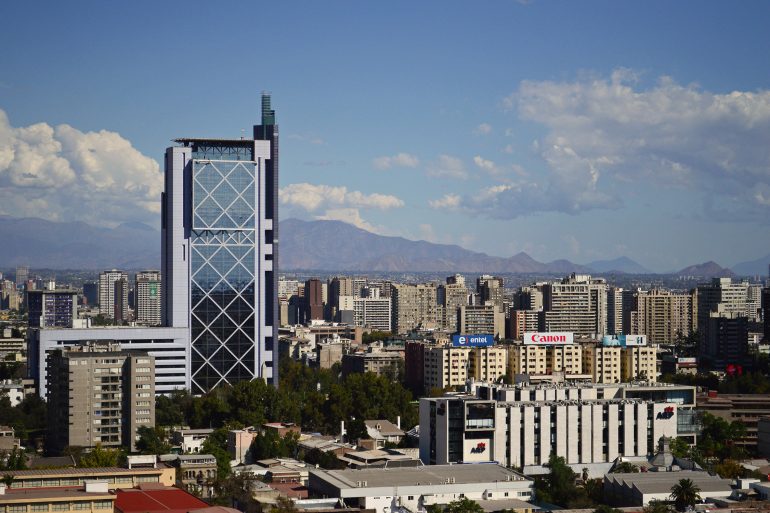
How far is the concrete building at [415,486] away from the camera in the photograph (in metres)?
38.6

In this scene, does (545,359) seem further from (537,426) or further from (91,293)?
(91,293)

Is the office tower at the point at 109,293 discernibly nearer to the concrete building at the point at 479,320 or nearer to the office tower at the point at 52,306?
the office tower at the point at 52,306

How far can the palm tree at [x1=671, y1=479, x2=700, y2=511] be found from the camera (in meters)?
38.5

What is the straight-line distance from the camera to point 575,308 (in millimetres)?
118562

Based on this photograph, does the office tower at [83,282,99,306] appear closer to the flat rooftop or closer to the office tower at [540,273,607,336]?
the office tower at [540,273,607,336]

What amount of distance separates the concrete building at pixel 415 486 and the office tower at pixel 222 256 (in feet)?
104

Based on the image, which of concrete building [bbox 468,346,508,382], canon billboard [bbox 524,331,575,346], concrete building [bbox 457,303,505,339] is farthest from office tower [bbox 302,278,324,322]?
canon billboard [bbox 524,331,575,346]

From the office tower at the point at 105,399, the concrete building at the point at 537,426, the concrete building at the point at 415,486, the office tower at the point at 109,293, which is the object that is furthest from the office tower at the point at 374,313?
the concrete building at the point at 415,486

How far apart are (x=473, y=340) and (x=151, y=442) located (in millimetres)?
23601

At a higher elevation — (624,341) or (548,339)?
(548,339)

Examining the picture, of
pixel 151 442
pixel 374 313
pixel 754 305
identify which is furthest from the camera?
pixel 374 313

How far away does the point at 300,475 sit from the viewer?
44344 millimetres

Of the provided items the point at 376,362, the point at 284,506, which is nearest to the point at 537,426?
the point at 284,506

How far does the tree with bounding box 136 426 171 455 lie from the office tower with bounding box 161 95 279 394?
61.3 feet
